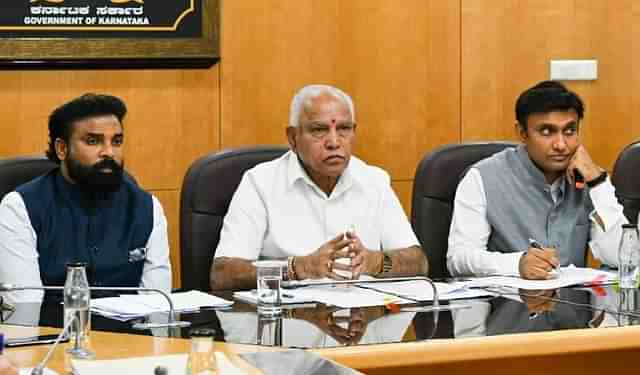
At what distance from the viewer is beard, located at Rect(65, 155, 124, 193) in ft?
12.4

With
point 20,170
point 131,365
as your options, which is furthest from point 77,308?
point 20,170

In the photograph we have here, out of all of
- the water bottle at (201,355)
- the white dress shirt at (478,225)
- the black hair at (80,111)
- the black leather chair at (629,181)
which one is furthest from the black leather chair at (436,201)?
the water bottle at (201,355)

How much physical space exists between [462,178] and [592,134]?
160 centimetres

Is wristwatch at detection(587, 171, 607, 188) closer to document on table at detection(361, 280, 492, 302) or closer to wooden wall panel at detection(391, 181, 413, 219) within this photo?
document on table at detection(361, 280, 492, 302)

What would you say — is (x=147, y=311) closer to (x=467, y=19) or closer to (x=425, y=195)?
(x=425, y=195)

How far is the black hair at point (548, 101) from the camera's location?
165 inches

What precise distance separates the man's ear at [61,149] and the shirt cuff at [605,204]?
175 cm

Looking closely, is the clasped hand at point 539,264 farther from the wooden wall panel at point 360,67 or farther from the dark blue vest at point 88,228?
the wooden wall panel at point 360,67

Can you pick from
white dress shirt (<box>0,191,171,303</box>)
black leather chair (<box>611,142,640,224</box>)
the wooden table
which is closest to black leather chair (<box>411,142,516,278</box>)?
black leather chair (<box>611,142,640,224</box>)

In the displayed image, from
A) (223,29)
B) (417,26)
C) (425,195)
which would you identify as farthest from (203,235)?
(417,26)

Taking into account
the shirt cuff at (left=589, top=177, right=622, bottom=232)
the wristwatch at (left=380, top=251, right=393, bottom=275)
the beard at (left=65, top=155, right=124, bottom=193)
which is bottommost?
the wristwatch at (left=380, top=251, right=393, bottom=275)

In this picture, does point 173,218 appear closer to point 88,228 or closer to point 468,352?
point 88,228

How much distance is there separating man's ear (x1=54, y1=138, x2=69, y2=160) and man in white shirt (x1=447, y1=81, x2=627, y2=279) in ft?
4.24

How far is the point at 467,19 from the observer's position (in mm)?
5426
